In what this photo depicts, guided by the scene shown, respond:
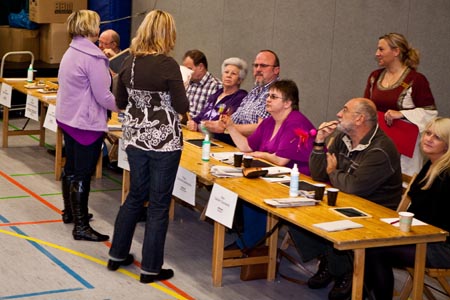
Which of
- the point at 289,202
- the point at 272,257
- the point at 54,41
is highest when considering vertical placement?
the point at 54,41

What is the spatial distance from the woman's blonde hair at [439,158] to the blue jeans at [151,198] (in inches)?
56.7

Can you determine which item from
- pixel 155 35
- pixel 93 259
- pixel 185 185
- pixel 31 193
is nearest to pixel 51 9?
pixel 31 193

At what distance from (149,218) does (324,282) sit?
118 cm

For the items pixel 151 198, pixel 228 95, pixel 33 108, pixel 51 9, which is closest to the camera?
pixel 151 198

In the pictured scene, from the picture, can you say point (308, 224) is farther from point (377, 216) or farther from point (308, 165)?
point (308, 165)

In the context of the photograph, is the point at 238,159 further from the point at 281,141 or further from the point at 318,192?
the point at 318,192

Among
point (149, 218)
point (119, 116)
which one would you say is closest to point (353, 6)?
point (119, 116)

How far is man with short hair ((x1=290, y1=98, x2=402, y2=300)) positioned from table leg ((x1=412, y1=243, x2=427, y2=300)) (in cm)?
48

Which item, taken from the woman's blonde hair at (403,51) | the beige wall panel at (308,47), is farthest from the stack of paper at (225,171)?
the beige wall panel at (308,47)

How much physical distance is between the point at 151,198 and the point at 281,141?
1.13 m

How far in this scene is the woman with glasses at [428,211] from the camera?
447 centimetres

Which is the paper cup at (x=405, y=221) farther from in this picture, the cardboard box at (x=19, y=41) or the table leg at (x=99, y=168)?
the cardboard box at (x=19, y=41)

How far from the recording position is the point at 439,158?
4.64 meters


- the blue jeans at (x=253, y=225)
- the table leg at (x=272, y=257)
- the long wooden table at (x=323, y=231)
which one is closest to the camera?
the long wooden table at (x=323, y=231)
